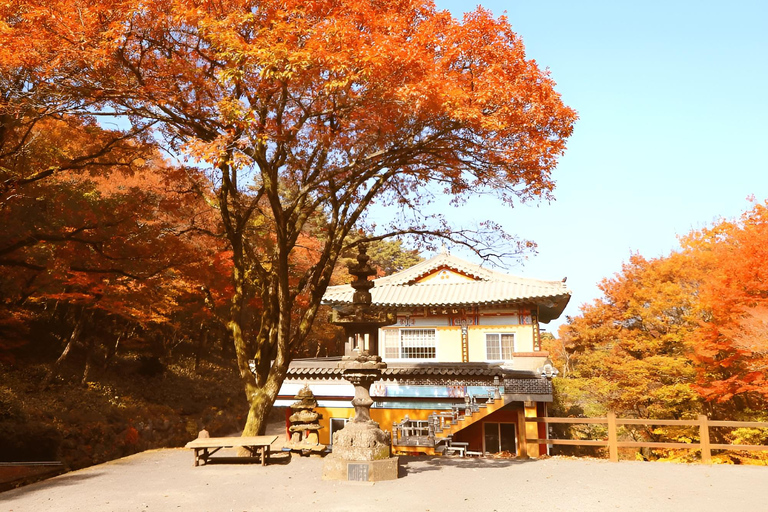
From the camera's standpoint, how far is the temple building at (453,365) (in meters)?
19.5

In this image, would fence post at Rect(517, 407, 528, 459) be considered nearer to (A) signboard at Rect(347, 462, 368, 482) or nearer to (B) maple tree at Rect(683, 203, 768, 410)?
(A) signboard at Rect(347, 462, 368, 482)

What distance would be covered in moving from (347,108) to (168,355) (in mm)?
28587

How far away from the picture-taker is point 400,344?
2523cm

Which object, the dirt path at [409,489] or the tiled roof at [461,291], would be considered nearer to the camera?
the dirt path at [409,489]

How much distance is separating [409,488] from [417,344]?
16129 mm

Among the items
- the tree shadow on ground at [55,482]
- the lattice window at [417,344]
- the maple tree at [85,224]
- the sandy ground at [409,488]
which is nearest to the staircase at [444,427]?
the lattice window at [417,344]

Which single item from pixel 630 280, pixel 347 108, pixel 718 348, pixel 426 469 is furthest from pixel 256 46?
pixel 630 280

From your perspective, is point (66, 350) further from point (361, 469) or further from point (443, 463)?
point (361, 469)

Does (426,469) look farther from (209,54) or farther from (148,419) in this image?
(148,419)

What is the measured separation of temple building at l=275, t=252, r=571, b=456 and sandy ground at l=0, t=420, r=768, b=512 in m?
6.29

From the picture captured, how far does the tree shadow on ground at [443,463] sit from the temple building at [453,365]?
13.3ft

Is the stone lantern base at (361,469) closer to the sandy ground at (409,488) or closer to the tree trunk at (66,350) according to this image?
the sandy ground at (409,488)

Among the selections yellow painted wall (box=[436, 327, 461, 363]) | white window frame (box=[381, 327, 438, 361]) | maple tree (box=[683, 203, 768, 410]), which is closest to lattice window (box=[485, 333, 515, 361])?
yellow painted wall (box=[436, 327, 461, 363])

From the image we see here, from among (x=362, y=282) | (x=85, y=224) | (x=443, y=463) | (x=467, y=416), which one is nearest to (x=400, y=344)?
(x=467, y=416)
